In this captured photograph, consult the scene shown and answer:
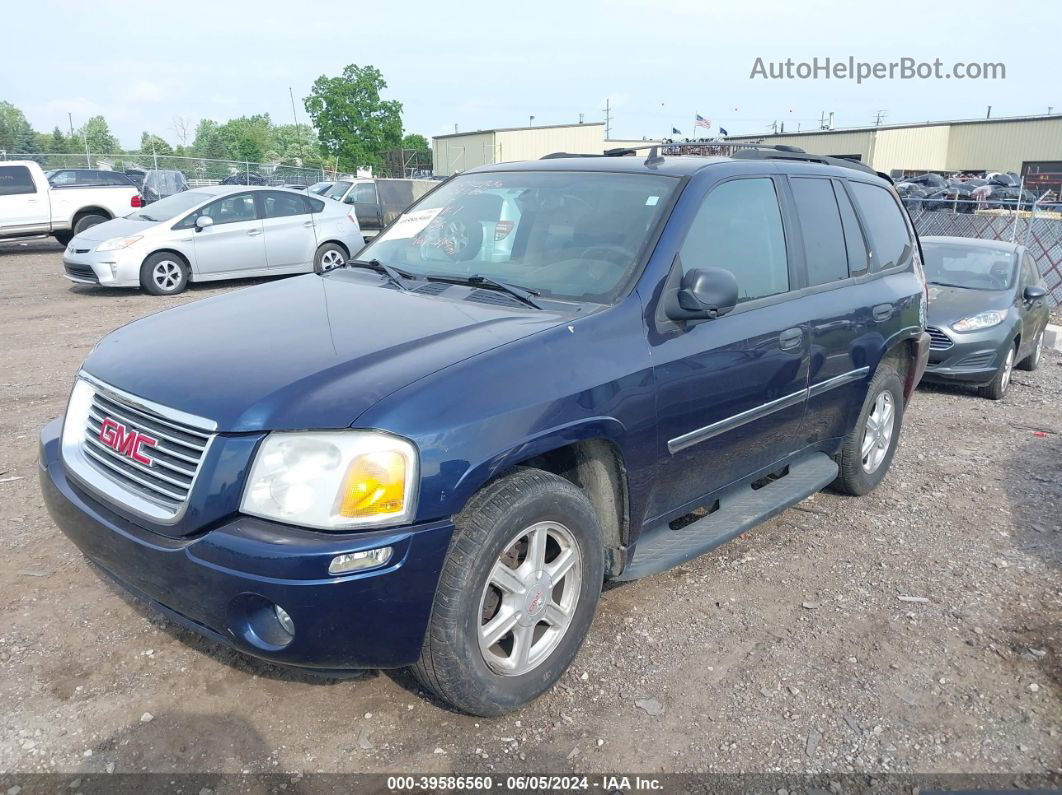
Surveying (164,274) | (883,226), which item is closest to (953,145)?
Answer: (164,274)

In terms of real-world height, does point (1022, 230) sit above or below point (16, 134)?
below

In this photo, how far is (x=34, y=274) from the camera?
45.2 ft

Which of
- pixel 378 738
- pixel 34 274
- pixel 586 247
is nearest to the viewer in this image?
pixel 378 738

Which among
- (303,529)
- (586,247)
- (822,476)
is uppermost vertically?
(586,247)

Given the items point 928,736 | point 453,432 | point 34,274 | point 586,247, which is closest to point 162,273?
point 34,274

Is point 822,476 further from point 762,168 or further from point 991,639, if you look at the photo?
point 762,168

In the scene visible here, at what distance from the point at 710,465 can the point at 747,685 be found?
91 centimetres

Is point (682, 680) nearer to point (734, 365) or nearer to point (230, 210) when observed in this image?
point (734, 365)

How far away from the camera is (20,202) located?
51.0 feet

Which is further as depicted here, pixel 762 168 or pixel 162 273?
pixel 162 273

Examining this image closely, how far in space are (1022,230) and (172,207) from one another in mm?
15163

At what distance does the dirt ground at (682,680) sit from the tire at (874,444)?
1.01ft

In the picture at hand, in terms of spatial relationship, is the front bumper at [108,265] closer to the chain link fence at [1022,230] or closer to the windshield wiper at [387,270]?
the windshield wiper at [387,270]

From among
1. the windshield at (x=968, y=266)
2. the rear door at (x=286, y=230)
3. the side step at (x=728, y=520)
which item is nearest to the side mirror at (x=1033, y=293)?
the windshield at (x=968, y=266)
